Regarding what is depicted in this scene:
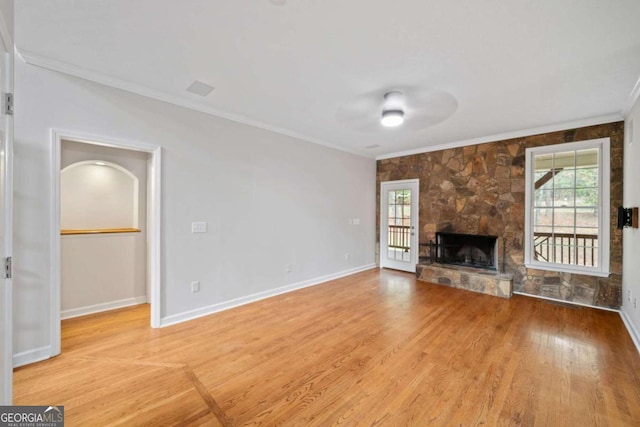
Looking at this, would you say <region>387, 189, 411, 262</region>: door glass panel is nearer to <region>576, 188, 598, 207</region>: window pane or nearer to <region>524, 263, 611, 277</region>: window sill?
<region>524, 263, 611, 277</region>: window sill

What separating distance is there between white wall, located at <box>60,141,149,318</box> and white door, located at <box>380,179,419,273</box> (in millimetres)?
4729

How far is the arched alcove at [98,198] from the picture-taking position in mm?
3744

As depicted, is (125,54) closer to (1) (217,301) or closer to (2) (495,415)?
(1) (217,301)

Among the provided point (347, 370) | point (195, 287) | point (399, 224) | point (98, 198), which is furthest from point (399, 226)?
point (98, 198)

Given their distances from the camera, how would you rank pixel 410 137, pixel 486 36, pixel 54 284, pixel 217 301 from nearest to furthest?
pixel 486 36
pixel 54 284
pixel 217 301
pixel 410 137

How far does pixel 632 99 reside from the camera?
9.71ft

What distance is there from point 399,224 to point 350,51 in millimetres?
4385

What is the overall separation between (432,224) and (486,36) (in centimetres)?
385

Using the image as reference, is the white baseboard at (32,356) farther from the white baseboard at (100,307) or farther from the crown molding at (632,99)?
the crown molding at (632,99)

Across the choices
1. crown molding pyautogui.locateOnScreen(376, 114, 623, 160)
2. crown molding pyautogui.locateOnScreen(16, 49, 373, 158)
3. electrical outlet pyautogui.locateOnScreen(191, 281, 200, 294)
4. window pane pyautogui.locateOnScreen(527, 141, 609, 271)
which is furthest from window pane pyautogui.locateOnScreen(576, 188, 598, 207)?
electrical outlet pyautogui.locateOnScreen(191, 281, 200, 294)

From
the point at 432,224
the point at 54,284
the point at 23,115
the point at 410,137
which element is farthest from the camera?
the point at 432,224

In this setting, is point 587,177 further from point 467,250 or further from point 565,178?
point 467,250

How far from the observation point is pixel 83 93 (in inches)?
101

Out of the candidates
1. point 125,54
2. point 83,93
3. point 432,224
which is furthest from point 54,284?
point 432,224
